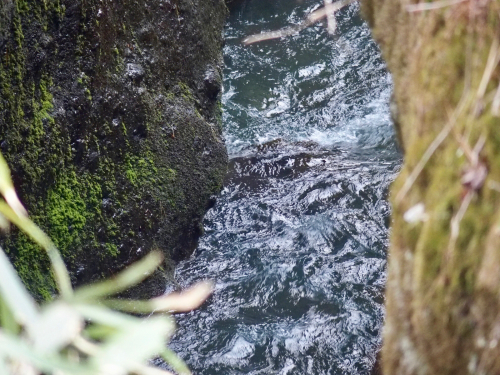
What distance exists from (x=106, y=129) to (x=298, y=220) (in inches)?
71.4

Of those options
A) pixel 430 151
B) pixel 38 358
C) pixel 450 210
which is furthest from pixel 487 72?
pixel 38 358

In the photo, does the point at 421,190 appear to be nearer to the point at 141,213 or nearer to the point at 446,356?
the point at 446,356

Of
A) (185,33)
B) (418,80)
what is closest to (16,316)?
(418,80)

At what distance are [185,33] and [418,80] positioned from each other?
3.09 m

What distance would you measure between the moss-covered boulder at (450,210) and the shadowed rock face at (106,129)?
7.30ft

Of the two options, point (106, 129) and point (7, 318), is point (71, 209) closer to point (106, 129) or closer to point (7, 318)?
point (106, 129)

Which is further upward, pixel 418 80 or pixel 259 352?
pixel 418 80

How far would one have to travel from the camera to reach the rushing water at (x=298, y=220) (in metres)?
3.38

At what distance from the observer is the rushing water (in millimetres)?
3379

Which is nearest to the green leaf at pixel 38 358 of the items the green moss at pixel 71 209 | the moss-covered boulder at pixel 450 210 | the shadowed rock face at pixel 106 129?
Answer: the moss-covered boulder at pixel 450 210

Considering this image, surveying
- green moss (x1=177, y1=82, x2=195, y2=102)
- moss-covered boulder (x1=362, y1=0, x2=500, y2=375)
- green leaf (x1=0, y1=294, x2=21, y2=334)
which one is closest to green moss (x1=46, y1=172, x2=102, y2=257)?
green moss (x1=177, y1=82, x2=195, y2=102)

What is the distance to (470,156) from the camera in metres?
1.07

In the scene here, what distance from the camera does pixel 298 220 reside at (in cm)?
442

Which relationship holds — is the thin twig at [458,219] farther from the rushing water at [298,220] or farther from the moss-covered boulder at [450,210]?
the rushing water at [298,220]
